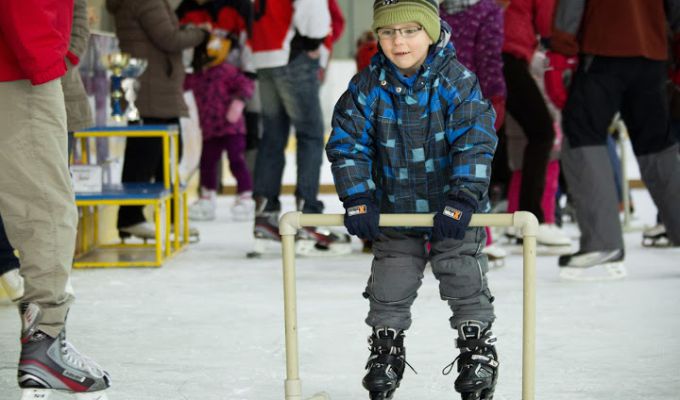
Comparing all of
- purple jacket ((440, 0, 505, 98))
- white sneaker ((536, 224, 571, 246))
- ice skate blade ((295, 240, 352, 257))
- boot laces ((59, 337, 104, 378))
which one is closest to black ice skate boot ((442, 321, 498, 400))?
boot laces ((59, 337, 104, 378))

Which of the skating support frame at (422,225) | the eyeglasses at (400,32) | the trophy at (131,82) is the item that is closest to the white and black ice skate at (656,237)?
the trophy at (131,82)

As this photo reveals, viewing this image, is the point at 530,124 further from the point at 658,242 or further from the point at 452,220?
the point at 452,220

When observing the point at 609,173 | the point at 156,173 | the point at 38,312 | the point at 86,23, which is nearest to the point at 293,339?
the point at 38,312

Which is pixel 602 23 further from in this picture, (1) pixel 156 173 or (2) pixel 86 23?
(1) pixel 156 173

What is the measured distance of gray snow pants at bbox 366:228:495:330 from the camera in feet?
7.94

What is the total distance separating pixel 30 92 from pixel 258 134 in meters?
4.95

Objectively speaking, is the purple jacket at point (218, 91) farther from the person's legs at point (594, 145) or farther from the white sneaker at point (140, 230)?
the person's legs at point (594, 145)

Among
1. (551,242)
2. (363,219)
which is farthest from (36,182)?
(551,242)

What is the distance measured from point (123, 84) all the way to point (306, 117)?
2.68 feet

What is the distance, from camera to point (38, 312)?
224cm

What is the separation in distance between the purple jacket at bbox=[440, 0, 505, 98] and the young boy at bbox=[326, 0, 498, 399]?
5.53ft

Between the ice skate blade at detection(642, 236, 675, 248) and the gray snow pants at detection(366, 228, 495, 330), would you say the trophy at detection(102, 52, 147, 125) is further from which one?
the gray snow pants at detection(366, 228, 495, 330)

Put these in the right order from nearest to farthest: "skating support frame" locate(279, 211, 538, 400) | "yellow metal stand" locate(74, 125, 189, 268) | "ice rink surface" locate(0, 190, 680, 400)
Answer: "skating support frame" locate(279, 211, 538, 400) < "ice rink surface" locate(0, 190, 680, 400) < "yellow metal stand" locate(74, 125, 189, 268)

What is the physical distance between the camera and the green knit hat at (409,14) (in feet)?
7.69
